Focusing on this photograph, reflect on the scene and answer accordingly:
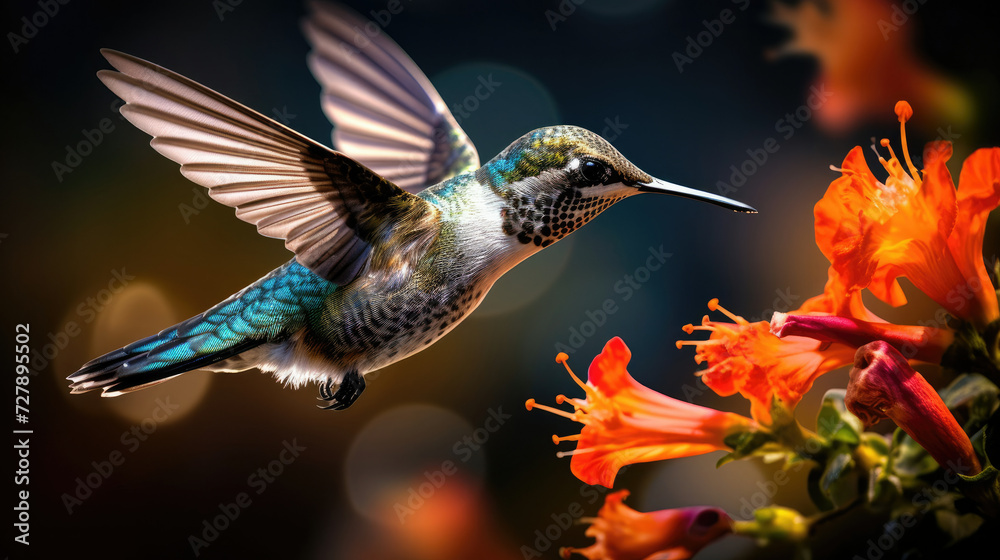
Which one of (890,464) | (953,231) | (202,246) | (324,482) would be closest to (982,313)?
(953,231)

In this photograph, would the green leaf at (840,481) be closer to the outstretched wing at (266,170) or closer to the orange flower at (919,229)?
the orange flower at (919,229)

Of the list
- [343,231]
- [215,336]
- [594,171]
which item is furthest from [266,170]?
[594,171]

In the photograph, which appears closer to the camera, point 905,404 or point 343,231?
point 905,404

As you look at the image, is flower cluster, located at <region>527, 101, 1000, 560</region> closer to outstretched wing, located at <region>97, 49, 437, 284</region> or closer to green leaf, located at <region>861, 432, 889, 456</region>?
green leaf, located at <region>861, 432, 889, 456</region>

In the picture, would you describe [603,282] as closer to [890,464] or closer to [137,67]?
[890,464]

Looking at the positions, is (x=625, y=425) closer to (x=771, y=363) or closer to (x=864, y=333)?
(x=771, y=363)

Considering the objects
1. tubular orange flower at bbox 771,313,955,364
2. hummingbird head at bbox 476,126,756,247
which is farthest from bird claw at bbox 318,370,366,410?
tubular orange flower at bbox 771,313,955,364
